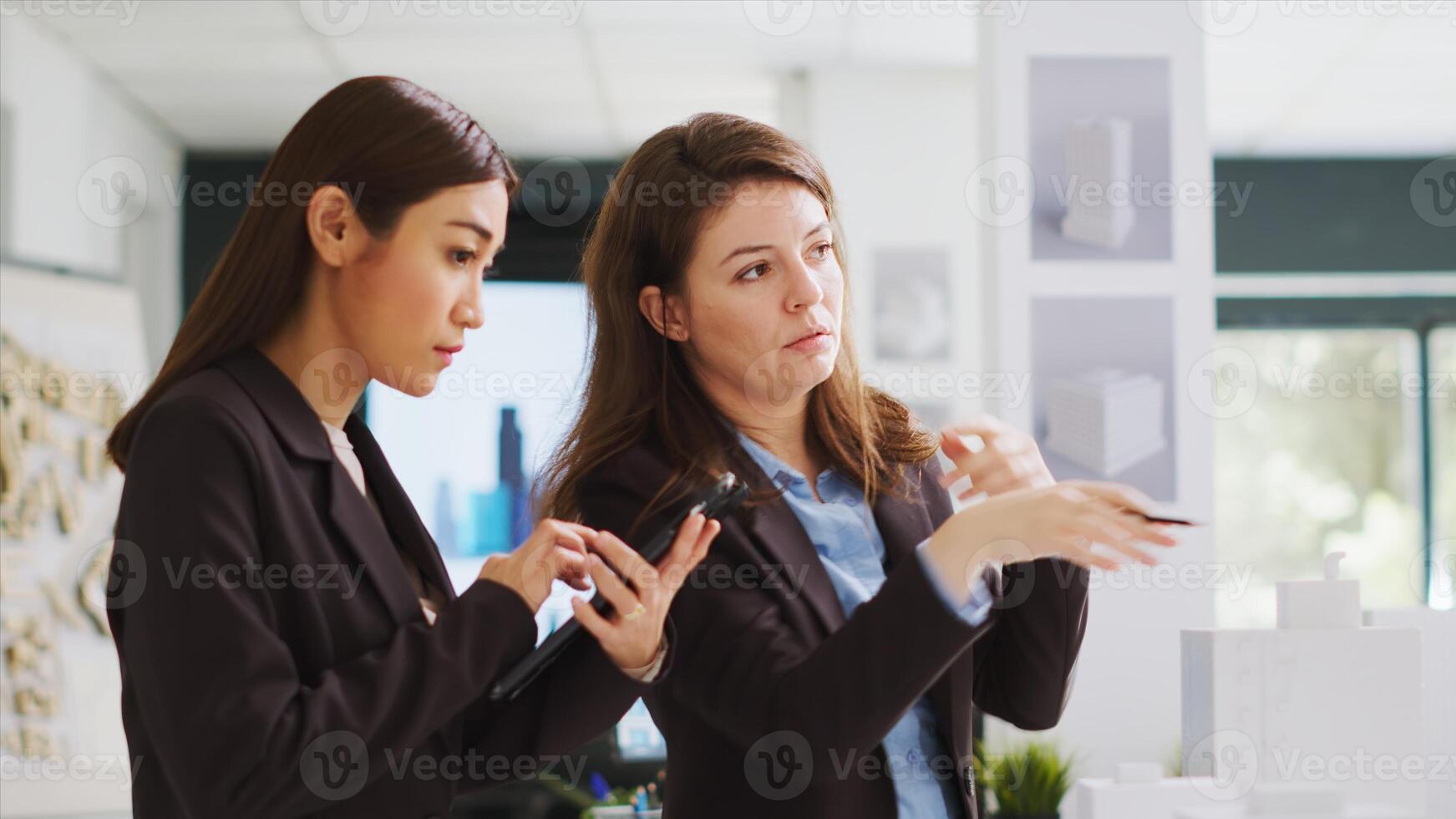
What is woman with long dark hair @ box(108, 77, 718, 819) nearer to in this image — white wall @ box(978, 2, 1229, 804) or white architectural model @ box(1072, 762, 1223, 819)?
white architectural model @ box(1072, 762, 1223, 819)

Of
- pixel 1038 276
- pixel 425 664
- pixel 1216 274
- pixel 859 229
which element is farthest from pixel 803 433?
pixel 1216 274

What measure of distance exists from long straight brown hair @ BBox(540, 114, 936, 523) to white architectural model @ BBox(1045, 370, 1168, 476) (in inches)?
75.6

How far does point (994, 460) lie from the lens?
3.96ft

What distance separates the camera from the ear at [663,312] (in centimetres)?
131

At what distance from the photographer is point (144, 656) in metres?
0.94

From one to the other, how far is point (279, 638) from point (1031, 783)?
2.60 m

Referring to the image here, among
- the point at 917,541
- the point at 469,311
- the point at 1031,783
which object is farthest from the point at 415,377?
the point at 1031,783

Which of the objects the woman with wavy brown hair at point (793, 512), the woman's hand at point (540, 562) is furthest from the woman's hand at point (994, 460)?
the woman's hand at point (540, 562)

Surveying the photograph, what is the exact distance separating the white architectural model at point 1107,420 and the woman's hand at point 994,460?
6.72 feet

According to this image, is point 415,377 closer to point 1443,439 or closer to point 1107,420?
point 1107,420

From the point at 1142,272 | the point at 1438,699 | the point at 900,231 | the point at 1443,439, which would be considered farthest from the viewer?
the point at 1443,439

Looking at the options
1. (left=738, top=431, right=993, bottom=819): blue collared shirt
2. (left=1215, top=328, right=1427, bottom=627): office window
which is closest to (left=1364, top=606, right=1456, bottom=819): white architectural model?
(left=738, top=431, right=993, bottom=819): blue collared shirt

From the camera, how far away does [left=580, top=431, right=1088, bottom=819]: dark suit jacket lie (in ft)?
3.48

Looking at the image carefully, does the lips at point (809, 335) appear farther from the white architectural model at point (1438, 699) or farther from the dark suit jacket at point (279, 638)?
the white architectural model at point (1438, 699)
